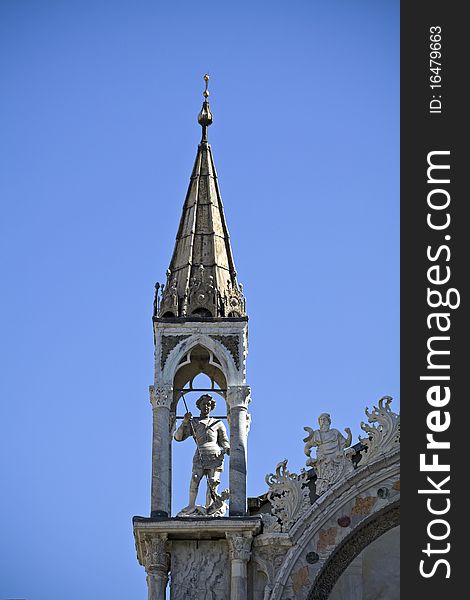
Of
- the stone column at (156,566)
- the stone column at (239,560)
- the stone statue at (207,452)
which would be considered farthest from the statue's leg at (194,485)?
the stone column at (239,560)

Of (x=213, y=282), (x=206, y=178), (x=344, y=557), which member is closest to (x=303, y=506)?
(x=344, y=557)

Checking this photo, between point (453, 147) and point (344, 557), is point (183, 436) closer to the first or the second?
point (344, 557)

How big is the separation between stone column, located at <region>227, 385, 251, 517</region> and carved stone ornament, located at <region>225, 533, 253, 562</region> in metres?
0.40

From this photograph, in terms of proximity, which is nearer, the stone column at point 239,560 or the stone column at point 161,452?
the stone column at point 239,560

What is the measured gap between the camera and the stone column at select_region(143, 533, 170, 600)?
1050 inches

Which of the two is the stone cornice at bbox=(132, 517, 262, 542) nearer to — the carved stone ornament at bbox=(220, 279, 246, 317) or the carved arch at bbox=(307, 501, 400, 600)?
the carved arch at bbox=(307, 501, 400, 600)

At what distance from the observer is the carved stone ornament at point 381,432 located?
1072 inches

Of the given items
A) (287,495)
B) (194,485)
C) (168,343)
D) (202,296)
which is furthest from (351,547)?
(202,296)

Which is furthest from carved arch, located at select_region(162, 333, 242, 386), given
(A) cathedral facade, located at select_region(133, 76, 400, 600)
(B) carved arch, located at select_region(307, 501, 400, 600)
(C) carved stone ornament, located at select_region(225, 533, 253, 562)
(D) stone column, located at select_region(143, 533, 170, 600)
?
(B) carved arch, located at select_region(307, 501, 400, 600)

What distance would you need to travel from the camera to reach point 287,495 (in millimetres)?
27031

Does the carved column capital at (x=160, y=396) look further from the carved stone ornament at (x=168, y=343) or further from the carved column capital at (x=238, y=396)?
the carved column capital at (x=238, y=396)

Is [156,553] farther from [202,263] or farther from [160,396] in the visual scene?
[202,263]

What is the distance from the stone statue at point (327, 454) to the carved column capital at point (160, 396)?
1983mm

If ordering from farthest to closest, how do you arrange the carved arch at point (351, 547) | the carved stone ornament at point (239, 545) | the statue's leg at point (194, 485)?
the statue's leg at point (194, 485), the carved arch at point (351, 547), the carved stone ornament at point (239, 545)
